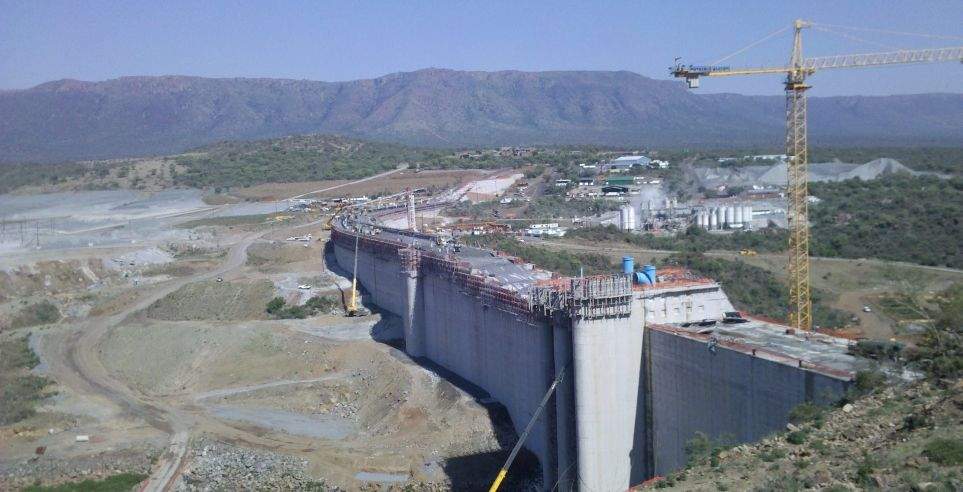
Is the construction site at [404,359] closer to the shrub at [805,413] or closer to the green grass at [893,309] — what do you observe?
the shrub at [805,413]

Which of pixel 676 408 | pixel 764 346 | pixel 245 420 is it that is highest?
pixel 764 346

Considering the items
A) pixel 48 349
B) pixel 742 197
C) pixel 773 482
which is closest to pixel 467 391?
pixel 773 482

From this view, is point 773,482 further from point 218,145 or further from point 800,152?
point 218,145

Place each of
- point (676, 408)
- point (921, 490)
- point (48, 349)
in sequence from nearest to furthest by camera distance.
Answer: point (921, 490)
point (676, 408)
point (48, 349)

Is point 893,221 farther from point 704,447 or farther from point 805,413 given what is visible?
point 805,413

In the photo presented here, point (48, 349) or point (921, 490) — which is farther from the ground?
point (921, 490)

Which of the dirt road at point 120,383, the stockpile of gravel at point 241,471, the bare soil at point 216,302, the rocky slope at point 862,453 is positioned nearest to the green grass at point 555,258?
the bare soil at point 216,302
